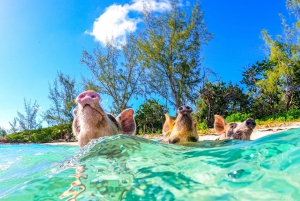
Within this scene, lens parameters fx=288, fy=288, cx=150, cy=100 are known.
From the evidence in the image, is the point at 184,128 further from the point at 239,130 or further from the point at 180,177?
the point at 180,177

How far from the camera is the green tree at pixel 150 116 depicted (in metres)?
25.7

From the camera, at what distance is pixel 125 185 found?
1.35 metres

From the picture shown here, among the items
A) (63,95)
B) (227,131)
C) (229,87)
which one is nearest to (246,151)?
(227,131)

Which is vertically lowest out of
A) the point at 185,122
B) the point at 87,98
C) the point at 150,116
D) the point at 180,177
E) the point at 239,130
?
the point at 180,177

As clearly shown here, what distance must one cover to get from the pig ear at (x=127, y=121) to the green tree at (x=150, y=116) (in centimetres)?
2218

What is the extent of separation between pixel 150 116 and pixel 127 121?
74.0 feet

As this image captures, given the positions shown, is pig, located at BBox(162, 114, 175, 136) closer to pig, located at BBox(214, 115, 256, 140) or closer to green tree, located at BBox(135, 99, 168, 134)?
pig, located at BBox(214, 115, 256, 140)

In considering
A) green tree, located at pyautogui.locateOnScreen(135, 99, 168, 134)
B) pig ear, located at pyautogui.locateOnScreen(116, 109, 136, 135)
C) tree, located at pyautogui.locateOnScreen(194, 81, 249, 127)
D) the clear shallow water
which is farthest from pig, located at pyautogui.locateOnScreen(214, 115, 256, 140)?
green tree, located at pyautogui.locateOnScreen(135, 99, 168, 134)

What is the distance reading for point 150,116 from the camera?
1013 inches

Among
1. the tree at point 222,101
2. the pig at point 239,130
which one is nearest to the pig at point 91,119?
the pig at point 239,130

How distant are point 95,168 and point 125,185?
324 mm

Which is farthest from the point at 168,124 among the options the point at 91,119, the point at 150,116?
the point at 150,116

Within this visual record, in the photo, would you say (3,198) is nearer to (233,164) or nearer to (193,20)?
(233,164)

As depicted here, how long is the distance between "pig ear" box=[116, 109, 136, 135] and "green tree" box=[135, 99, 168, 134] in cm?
2218
